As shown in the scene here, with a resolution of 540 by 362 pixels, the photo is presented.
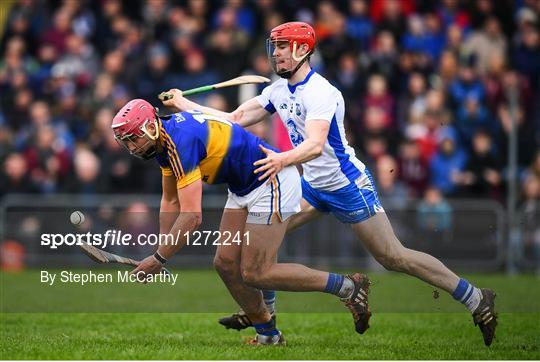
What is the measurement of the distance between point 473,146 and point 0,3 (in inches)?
324

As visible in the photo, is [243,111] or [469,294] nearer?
[469,294]

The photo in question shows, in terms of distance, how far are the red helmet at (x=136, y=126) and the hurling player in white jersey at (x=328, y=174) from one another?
33.5 inches

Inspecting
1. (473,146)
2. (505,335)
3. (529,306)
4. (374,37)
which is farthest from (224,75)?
(505,335)

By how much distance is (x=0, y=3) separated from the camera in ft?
65.4

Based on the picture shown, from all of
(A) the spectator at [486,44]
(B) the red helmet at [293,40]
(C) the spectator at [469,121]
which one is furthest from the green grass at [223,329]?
(A) the spectator at [486,44]

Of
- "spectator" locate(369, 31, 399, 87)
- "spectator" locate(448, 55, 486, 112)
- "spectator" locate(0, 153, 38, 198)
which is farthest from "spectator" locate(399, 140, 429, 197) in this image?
"spectator" locate(0, 153, 38, 198)

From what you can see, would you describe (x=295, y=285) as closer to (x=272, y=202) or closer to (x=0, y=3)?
(x=272, y=202)

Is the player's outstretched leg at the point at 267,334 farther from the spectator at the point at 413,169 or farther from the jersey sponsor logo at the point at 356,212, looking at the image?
the spectator at the point at 413,169

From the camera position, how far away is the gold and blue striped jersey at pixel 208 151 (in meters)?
8.61

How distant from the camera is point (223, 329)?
34.7 ft

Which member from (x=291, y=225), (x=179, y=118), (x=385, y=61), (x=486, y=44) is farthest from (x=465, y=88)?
(x=179, y=118)

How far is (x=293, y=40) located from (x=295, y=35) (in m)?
Answer: 0.05

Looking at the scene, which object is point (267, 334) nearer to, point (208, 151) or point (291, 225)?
point (291, 225)

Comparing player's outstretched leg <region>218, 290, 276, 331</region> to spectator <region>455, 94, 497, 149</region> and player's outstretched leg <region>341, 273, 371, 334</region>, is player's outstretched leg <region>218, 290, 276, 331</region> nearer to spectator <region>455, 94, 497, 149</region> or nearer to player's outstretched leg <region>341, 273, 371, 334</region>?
player's outstretched leg <region>341, 273, 371, 334</region>
